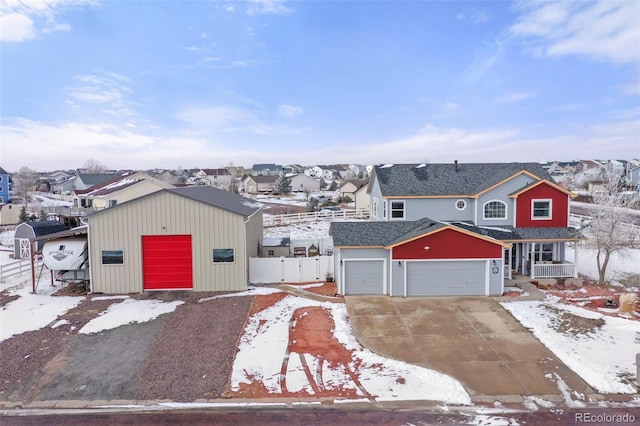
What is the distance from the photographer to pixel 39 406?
908 cm

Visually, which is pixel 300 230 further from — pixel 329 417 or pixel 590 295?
pixel 329 417

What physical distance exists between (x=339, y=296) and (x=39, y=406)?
10766mm

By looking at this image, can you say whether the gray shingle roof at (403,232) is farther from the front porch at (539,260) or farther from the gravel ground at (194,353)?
the gravel ground at (194,353)

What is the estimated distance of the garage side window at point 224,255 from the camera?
17.6m

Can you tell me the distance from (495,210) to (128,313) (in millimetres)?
18247

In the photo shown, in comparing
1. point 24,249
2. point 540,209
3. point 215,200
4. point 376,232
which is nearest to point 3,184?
point 24,249

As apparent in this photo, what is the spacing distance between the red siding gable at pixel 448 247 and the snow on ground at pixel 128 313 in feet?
31.9

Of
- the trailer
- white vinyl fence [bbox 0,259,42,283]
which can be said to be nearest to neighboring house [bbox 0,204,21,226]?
white vinyl fence [bbox 0,259,42,283]

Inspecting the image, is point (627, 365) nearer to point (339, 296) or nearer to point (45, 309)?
point (339, 296)

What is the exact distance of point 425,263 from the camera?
17062mm

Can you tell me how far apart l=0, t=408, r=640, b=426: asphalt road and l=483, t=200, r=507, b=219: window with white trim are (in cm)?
1353

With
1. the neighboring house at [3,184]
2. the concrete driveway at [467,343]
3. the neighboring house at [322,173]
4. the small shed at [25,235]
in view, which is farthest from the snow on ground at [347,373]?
the neighboring house at [322,173]

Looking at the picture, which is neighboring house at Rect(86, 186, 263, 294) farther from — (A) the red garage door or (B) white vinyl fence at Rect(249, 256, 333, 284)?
(B) white vinyl fence at Rect(249, 256, 333, 284)

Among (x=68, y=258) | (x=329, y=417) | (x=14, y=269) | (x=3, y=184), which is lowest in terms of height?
(x=329, y=417)
